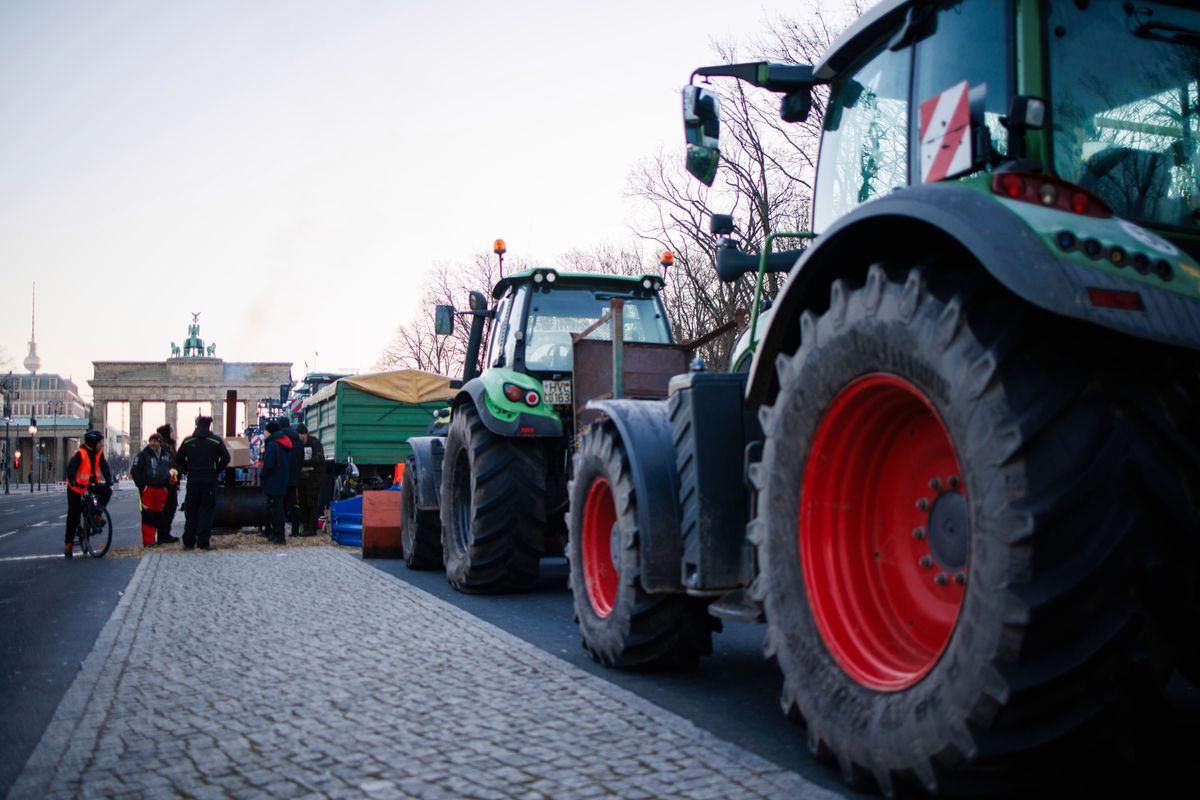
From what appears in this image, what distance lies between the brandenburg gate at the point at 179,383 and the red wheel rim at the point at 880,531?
80.4m

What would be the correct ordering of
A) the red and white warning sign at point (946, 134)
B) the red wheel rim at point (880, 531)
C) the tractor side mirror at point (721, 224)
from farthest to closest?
the tractor side mirror at point (721, 224) < the red and white warning sign at point (946, 134) < the red wheel rim at point (880, 531)

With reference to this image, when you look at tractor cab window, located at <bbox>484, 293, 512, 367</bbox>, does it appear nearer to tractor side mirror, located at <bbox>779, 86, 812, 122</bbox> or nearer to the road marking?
tractor side mirror, located at <bbox>779, 86, 812, 122</bbox>

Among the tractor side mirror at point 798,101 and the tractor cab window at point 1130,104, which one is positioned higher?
the tractor side mirror at point 798,101

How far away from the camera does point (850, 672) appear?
321 cm

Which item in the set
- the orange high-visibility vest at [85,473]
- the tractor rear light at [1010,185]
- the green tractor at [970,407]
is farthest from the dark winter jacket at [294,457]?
the tractor rear light at [1010,185]

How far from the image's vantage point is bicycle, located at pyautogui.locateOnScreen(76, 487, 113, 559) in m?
14.4

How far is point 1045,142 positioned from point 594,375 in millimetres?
5464

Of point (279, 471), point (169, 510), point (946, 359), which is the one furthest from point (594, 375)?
point (169, 510)

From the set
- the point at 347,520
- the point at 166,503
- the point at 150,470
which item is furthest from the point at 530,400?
the point at 166,503

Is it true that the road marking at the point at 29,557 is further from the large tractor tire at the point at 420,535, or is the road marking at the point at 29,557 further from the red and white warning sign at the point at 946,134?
the red and white warning sign at the point at 946,134

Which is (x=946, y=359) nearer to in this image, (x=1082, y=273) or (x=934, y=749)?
(x=1082, y=273)

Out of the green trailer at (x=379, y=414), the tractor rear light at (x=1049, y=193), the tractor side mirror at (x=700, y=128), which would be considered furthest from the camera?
the green trailer at (x=379, y=414)

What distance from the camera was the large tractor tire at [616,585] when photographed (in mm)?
5078

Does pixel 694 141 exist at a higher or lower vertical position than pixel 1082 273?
higher
